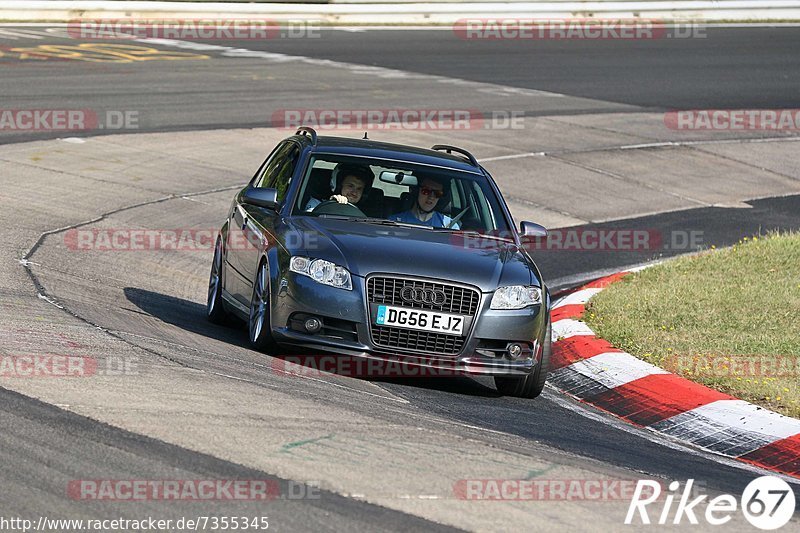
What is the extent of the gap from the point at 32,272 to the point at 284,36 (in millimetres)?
21497

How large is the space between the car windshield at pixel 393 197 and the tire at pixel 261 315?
0.64m

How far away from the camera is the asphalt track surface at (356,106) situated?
596cm


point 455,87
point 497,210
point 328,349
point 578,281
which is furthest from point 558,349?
point 455,87

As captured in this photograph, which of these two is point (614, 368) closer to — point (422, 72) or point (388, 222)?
point (388, 222)

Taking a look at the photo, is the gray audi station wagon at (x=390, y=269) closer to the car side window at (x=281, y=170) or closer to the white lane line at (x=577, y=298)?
the car side window at (x=281, y=170)

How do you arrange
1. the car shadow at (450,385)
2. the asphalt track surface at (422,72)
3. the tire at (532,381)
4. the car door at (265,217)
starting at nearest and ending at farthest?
1. the car shadow at (450,385)
2. the tire at (532,381)
3. the car door at (265,217)
4. the asphalt track surface at (422,72)

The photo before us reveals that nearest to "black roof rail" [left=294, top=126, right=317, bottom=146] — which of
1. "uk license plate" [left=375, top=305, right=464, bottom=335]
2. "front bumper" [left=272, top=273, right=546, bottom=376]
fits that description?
"front bumper" [left=272, top=273, right=546, bottom=376]

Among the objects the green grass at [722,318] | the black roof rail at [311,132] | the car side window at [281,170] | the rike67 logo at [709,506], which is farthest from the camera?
the black roof rail at [311,132]

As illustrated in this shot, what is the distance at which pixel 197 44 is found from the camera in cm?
2981

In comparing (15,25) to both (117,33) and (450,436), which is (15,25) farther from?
(450,436)

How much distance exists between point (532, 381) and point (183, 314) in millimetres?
3207

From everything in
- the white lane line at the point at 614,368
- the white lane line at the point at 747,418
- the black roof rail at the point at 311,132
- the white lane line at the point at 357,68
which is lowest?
the white lane line at the point at 614,368

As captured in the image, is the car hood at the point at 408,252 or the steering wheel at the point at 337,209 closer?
the car hood at the point at 408,252

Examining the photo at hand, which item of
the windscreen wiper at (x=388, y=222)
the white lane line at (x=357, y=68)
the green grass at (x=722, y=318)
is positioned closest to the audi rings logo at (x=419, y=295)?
the windscreen wiper at (x=388, y=222)
